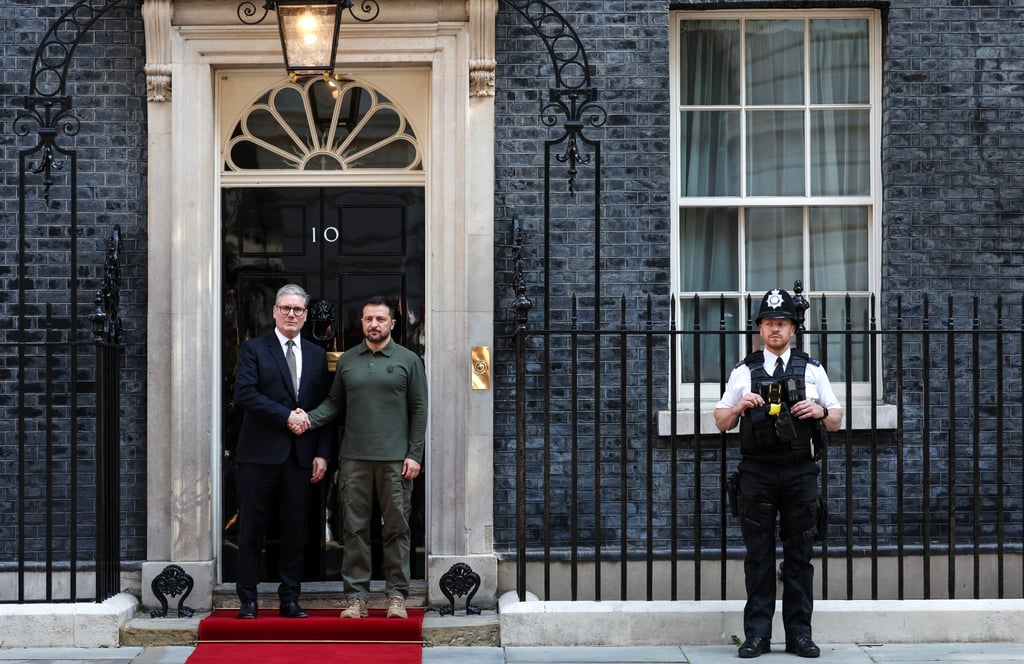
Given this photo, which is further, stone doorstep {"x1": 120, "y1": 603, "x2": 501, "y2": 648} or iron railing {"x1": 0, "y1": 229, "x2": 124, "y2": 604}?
iron railing {"x1": 0, "y1": 229, "x2": 124, "y2": 604}

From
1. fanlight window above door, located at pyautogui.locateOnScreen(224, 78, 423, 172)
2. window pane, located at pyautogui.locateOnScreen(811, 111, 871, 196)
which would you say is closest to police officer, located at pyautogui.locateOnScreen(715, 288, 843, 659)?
window pane, located at pyautogui.locateOnScreen(811, 111, 871, 196)

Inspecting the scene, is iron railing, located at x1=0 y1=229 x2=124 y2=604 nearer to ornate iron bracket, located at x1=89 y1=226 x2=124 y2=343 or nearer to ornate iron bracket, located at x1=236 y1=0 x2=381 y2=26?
ornate iron bracket, located at x1=89 y1=226 x2=124 y2=343

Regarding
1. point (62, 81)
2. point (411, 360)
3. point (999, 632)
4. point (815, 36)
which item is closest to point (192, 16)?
point (62, 81)

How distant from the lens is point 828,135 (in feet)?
29.3

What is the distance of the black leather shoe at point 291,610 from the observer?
7.95 meters

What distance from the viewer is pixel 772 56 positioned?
29.2 feet

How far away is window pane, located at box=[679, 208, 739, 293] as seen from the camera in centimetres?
891

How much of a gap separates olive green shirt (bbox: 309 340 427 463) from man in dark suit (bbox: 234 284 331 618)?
0.18 metres

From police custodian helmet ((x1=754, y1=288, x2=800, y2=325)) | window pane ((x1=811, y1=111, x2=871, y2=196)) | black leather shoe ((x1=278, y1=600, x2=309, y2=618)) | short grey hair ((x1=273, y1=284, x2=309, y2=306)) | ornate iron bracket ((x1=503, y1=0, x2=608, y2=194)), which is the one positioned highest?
ornate iron bracket ((x1=503, y1=0, x2=608, y2=194))

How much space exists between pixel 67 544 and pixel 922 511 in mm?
5235

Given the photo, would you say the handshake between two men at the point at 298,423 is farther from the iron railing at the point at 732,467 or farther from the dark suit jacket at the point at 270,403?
the iron railing at the point at 732,467

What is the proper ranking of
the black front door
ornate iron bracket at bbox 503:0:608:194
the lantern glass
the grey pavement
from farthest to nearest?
the black front door → ornate iron bracket at bbox 503:0:608:194 → the lantern glass → the grey pavement

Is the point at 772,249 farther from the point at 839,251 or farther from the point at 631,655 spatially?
the point at 631,655

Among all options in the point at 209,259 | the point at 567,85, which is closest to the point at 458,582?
the point at 209,259
